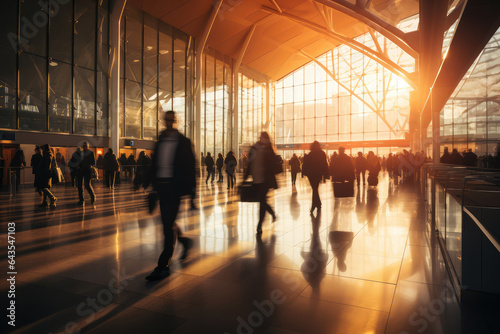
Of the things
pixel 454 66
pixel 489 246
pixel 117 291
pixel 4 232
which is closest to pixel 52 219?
pixel 4 232

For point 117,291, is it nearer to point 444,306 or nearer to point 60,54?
point 444,306

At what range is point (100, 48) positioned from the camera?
19766mm

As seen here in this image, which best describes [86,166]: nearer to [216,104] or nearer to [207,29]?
[207,29]

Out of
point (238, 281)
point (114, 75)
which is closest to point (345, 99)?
point (114, 75)

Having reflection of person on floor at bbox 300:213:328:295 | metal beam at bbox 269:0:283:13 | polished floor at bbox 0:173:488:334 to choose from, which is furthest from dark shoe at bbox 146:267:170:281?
metal beam at bbox 269:0:283:13

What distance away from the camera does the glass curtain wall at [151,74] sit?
2147 cm

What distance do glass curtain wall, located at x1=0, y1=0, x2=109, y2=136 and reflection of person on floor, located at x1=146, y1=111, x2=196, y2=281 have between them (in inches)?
Answer: 634

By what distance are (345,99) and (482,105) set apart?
37.2 metres

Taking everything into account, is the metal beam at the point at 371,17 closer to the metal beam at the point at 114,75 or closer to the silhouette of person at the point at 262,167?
the silhouette of person at the point at 262,167

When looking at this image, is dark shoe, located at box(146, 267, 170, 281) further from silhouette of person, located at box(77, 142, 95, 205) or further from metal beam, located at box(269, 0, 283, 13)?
metal beam, located at box(269, 0, 283, 13)

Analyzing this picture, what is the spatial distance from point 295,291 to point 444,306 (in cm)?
132

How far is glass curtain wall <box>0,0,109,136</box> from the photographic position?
1594cm

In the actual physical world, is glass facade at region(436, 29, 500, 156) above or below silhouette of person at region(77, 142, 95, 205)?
above

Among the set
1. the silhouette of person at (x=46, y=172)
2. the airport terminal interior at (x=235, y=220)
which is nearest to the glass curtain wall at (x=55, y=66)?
the airport terminal interior at (x=235, y=220)
